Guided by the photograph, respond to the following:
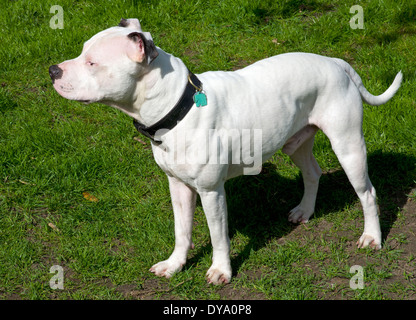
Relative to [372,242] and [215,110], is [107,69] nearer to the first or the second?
[215,110]

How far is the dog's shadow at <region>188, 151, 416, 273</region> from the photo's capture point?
175 inches

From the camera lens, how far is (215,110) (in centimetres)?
337

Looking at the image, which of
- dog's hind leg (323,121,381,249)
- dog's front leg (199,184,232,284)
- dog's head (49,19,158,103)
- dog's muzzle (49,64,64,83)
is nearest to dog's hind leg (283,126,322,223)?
dog's hind leg (323,121,381,249)

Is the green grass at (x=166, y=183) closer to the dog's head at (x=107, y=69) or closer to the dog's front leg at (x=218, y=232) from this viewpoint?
the dog's front leg at (x=218, y=232)

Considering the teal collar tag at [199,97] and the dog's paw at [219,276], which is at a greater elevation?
the teal collar tag at [199,97]

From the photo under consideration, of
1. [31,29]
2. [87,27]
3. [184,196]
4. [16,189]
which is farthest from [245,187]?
[31,29]

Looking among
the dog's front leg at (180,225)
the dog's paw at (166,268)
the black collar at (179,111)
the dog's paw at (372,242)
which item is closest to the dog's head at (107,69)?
the black collar at (179,111)

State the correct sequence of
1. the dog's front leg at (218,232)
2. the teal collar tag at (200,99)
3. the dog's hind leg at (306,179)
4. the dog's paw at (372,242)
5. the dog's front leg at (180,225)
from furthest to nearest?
the dog's hind leg at (306,179) → the dog's paw at (372,242) → the dog's front leg at (180,225) → the dog's front leg at (218,232) → the teal collar tag at (200,99)

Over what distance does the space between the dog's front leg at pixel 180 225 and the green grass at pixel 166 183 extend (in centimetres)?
9

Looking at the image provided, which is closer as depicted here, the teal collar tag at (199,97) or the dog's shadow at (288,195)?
the teal collar tag at (199,97)

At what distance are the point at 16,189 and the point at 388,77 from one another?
3.67 meters

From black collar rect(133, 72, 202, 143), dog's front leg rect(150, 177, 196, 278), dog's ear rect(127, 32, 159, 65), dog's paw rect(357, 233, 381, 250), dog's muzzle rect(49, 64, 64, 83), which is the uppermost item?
dog's ear rect(127, 32, 159, 65)

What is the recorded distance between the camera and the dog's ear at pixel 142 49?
303 centimetres

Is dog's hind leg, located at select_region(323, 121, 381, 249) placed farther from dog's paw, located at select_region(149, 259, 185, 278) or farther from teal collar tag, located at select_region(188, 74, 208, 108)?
dog's paw, located at select_region(149, 259, 185, 278)
